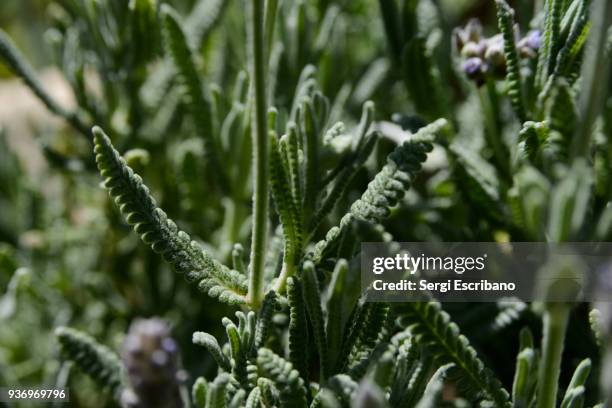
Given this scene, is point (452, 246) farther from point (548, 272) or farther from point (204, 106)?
point (204, 106)

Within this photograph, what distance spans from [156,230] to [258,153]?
14 cm

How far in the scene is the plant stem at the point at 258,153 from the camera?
71cm

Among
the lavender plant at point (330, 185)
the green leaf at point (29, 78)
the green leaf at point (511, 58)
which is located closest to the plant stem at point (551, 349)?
the lavender plant at point (330, 185)

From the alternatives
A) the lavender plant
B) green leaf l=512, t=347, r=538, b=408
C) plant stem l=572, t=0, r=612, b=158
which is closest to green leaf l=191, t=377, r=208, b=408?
the lavender plant

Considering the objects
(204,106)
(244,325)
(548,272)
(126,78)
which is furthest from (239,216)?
(548,272)

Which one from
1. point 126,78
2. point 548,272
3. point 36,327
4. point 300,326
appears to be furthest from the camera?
point 36,327

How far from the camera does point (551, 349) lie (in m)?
0.67

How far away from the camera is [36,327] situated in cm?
149

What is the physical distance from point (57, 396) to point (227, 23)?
32.9 inches

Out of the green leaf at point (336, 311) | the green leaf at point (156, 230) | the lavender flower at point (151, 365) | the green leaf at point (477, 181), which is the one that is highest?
the green leaf at point (477, 181)

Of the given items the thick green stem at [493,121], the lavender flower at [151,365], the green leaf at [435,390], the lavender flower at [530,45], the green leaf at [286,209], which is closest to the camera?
the lavender flower at [151,365]

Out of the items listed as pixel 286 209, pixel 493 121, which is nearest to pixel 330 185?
pixel 286 209

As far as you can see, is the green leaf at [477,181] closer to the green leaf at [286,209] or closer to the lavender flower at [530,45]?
the lavender flower at [530,45]

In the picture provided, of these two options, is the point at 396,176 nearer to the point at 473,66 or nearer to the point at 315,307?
the point at 315,307
